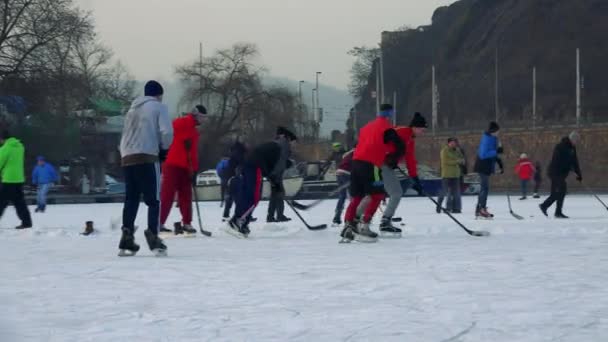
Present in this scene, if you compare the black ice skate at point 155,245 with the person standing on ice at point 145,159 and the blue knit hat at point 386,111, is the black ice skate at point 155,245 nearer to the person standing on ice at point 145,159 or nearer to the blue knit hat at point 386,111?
the person standing on ice at point 145,159

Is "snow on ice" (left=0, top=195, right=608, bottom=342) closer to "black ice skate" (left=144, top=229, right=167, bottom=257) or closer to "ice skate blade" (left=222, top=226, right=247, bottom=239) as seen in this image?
"black ice skate" (left=144, top=229, right=167, bottom=257)

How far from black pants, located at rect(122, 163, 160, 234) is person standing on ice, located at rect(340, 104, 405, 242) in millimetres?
2493

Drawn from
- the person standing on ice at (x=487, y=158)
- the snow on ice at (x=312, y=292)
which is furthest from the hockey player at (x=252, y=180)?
the person standing on ice at (x=487, y=158)

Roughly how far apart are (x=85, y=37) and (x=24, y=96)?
3137mm

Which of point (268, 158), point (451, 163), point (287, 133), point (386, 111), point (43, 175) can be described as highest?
point (386, 111)

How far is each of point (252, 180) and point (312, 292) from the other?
628 centimetres

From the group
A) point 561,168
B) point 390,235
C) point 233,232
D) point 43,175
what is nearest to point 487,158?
point 561,168

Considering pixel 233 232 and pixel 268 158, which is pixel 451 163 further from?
pixel 233 232

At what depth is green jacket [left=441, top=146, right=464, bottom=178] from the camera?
20141 millimetres

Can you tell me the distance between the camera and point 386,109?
1223cm

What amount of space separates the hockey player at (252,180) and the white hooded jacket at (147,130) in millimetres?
3112

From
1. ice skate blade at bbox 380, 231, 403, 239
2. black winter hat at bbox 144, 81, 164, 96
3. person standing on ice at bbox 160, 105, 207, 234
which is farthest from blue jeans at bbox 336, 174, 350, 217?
black winter hat at bbox 144, 81, 164, 96

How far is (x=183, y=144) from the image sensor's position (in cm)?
1291

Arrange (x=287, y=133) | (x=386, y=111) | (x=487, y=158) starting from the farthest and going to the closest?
(x=487, y=158) < (x=287, y=133) < (x=386, y=111)
